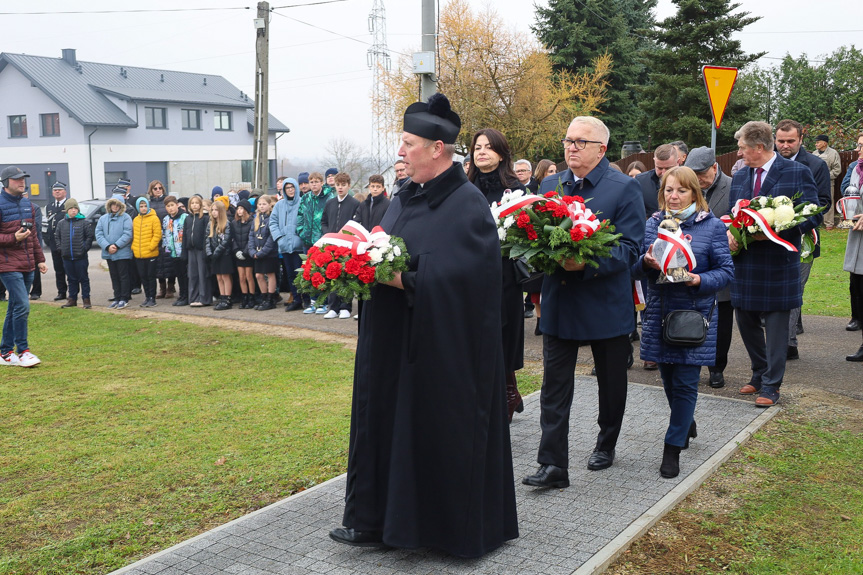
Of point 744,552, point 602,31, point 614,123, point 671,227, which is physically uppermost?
point 602,31

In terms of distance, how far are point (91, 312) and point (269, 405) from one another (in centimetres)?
844

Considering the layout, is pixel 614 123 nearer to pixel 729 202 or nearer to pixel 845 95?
pixel 845 95

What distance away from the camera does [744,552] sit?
460cm

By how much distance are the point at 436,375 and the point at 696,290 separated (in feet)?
7.88

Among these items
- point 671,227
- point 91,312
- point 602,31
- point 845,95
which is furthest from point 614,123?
point 671,227

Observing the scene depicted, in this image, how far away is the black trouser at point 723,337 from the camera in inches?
323

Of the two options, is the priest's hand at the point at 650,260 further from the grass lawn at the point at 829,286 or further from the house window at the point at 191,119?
the house window at the point at 191,119

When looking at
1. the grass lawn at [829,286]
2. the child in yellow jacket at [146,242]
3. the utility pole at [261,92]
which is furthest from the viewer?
the utility pole at [261,92]

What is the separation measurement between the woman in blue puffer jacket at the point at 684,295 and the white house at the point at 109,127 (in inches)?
1845

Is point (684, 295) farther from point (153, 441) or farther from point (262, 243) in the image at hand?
point (262, 243)

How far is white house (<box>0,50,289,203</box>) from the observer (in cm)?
5281

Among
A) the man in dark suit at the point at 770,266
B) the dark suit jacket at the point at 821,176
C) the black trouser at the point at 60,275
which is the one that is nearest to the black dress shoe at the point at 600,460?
the man in dark suit at the point at 770,266

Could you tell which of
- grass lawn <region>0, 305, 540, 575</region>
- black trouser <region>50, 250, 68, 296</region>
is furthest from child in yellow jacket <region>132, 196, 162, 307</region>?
grass lawn <region>0, 305, 540, 575</region>

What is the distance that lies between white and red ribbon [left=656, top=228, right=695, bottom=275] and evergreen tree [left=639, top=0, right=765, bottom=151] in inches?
1204
